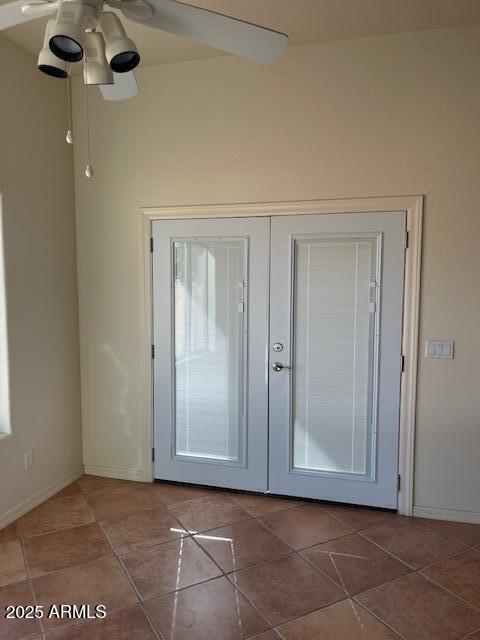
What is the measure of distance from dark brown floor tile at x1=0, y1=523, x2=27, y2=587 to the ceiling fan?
2.35 metres

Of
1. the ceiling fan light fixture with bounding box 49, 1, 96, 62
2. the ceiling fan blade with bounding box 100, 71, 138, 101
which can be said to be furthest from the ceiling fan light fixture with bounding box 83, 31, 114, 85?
the ceiling fan blade with bounding box 100, 71, 138, 101

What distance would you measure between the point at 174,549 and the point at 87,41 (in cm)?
248

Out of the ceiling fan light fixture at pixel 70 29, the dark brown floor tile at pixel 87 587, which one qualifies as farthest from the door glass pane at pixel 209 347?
the ceiling fan light fixture at pixel 70 29

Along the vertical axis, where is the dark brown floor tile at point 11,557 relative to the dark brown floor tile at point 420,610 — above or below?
above

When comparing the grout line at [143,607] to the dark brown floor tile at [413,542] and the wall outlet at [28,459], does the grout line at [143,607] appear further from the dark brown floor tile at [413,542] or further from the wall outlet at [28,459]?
the dark brown floor tile at [413,542]

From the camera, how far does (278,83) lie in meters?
3.07

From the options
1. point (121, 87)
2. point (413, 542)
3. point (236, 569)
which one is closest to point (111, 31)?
point (121, 87)

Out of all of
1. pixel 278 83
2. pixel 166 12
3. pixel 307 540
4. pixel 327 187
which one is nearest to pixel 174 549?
pixel 307 540

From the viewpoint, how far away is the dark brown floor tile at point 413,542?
2.59 m

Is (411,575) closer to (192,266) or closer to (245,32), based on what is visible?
(192,266)

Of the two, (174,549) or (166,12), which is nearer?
(166,12)

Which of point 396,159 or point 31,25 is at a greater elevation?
point 31,25

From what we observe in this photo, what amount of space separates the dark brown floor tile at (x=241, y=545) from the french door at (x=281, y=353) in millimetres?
485

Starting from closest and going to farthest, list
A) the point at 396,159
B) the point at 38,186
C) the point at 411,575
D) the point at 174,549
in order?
the point at 411,575
the point at 174,549
the point at 396,159
the point at 38,186
